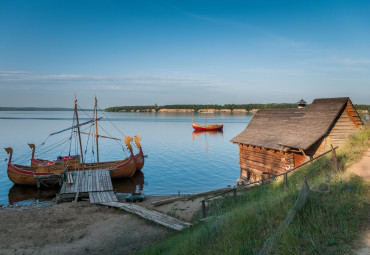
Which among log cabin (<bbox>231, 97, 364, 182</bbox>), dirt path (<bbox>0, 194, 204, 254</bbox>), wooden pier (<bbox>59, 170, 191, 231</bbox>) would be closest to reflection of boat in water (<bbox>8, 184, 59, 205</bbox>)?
wooden pier (<bbox>59, 170, 191, 231</bbox>)

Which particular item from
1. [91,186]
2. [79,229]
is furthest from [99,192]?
[79,229]

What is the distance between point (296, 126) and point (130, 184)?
61.5ft

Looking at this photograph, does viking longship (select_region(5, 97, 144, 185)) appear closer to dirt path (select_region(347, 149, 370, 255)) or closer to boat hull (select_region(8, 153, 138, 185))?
boat hull (select_region(8, 153, 138, 185))

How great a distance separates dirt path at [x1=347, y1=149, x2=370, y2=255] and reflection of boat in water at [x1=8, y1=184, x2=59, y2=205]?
24221mm

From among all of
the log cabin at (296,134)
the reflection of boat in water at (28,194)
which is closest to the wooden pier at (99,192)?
the reflection of boat in water at (28,194)

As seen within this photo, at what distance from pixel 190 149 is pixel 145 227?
37.7 metres

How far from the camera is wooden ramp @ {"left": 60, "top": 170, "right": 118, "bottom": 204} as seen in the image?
69.9 ft

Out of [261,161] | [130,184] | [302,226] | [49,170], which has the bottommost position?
[130,184]

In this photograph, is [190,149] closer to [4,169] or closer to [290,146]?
[4,169]

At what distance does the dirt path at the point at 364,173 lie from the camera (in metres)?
5.36

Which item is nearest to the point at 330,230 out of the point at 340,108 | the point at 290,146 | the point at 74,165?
the point at 290,146

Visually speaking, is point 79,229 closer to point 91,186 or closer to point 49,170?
point 91,186

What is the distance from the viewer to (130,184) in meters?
30.8

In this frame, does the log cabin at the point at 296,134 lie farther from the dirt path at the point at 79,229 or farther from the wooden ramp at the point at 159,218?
the wooden ramp at the point at 159,218
